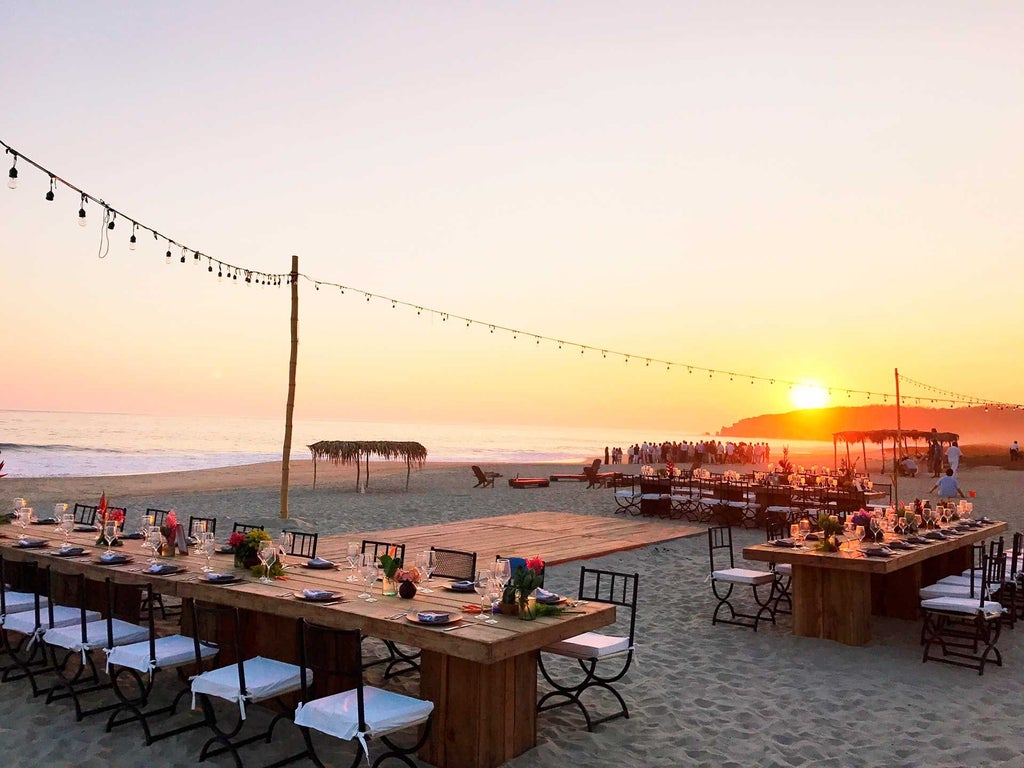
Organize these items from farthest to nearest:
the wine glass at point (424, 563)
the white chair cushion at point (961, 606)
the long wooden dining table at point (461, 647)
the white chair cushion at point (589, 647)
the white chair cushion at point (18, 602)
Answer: the white chair cushion at point (961, 606) < the white chair cushion at point (18, 602) < the wine glass at point (424, 563) < the white chair cushion at point (589, 647) < the long wooden dining table at point (461, 647)

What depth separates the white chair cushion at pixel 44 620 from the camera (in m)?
5.00

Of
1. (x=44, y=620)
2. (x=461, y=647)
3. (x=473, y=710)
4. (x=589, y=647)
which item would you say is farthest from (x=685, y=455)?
(x=461, y=647)

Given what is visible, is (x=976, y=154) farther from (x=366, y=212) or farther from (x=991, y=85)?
(x=366, y=212)

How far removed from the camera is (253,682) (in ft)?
12.5

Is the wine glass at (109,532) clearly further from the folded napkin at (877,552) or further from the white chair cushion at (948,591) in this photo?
the white chair cushion at (948,591)

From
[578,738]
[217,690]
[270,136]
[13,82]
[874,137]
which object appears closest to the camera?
[217,690]

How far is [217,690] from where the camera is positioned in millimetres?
3816

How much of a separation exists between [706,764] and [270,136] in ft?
35.6

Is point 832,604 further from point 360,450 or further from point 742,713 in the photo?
point 360,450

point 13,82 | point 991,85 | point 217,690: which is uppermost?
point 991,85

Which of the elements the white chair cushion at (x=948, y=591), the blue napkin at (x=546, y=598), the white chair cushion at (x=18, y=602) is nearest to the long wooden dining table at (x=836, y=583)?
the white chair cushion at (x=948, y=591)

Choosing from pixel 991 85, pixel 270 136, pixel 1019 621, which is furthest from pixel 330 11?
pixel 1019 621

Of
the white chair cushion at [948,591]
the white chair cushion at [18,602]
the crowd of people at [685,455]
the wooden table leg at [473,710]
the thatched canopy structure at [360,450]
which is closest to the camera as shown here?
the wooden table leg at [473,710]

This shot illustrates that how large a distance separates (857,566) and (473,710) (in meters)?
3.75
